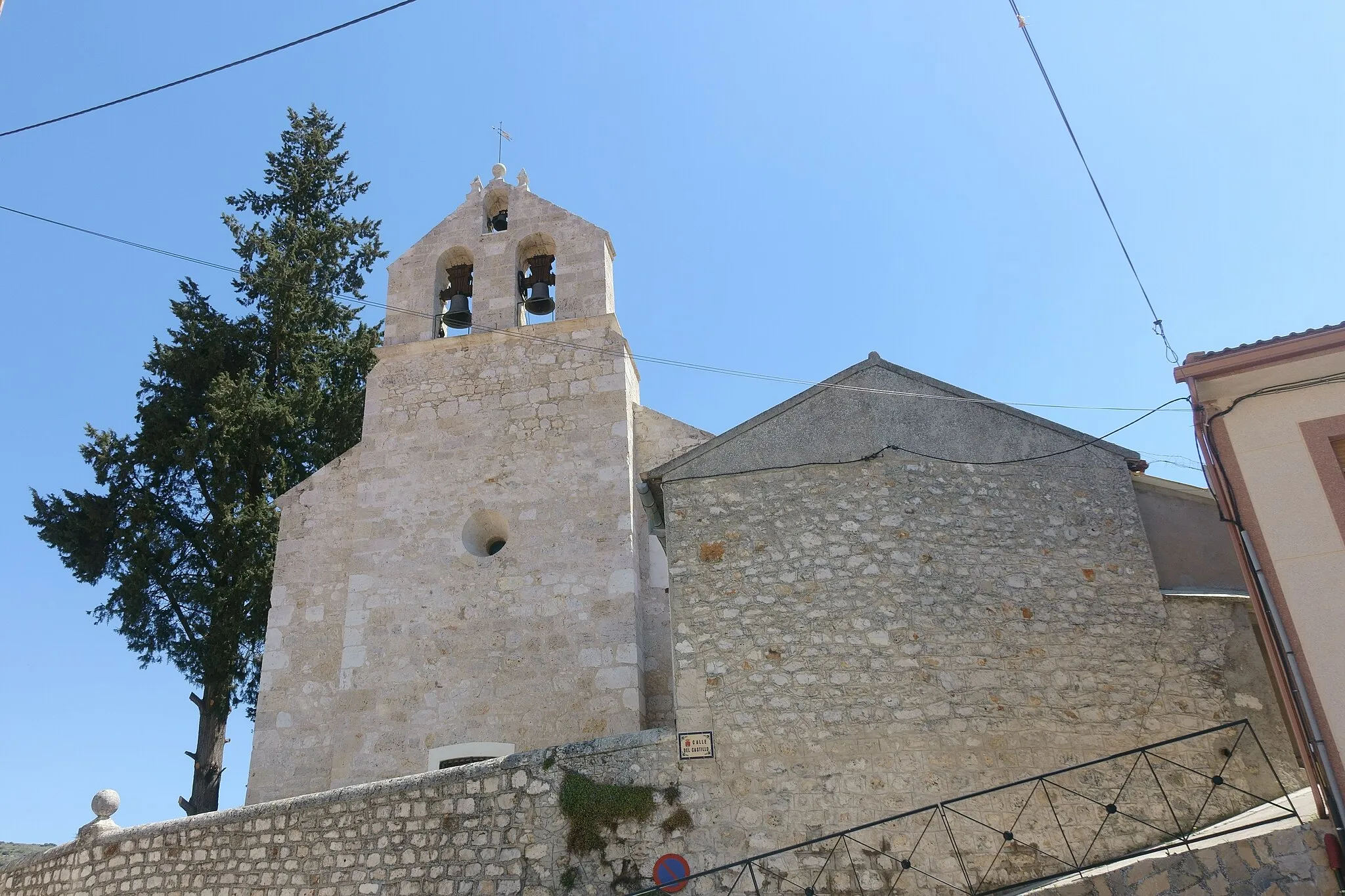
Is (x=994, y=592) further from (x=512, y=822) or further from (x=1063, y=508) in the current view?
(x=512, y=822)

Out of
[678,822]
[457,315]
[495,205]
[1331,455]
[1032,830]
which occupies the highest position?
[495,205]

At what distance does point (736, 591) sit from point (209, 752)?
1006 centimetres

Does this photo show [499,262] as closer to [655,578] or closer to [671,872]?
[655,578]

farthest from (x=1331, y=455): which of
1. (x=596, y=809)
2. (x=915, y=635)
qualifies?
(x=596, y=809)

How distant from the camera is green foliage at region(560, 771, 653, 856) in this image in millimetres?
8570

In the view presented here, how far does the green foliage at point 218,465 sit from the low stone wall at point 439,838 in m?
6.56

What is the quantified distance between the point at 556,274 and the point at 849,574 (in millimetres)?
6748

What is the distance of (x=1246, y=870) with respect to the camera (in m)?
6.54

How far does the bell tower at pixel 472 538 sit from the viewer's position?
37.4 ft

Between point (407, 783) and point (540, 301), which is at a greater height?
point (540, 301)

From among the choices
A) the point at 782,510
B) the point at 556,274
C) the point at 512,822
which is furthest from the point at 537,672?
the point at 556,274

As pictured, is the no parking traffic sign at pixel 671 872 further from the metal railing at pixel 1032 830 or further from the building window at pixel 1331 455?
the building window at pixel 1331 455

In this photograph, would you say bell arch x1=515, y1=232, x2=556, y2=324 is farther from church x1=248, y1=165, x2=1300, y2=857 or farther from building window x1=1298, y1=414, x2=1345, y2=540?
building window x1=1298, y1=414, x2=1345, y2=540

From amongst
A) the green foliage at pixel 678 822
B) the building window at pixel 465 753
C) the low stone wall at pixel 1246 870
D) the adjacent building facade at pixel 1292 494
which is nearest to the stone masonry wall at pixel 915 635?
the green foliage at pixel 678 822
